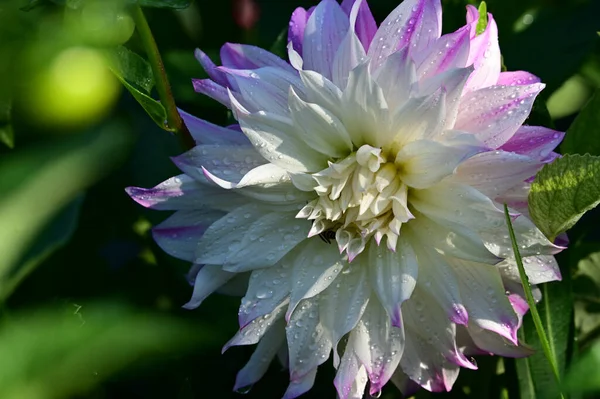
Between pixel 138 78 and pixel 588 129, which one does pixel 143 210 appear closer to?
pixel 138 78

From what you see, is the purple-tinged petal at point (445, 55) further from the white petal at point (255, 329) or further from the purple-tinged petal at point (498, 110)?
the white petal at point (255, 329)

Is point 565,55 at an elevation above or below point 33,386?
below

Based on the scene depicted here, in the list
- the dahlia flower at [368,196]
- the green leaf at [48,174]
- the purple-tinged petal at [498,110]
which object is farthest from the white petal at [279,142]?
the green leaf at [48,174]

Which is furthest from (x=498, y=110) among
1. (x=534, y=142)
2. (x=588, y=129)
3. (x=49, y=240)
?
(x=49, y=240)

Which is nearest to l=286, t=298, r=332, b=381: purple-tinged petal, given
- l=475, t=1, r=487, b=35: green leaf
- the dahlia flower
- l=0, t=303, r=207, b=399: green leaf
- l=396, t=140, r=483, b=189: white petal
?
the dahlia flower

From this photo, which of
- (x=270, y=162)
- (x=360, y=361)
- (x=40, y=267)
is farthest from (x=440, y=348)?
(x=40, y=267)

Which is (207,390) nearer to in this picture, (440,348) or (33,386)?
(440,348)

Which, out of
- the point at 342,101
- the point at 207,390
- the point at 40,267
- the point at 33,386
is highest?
the point at 33,386
